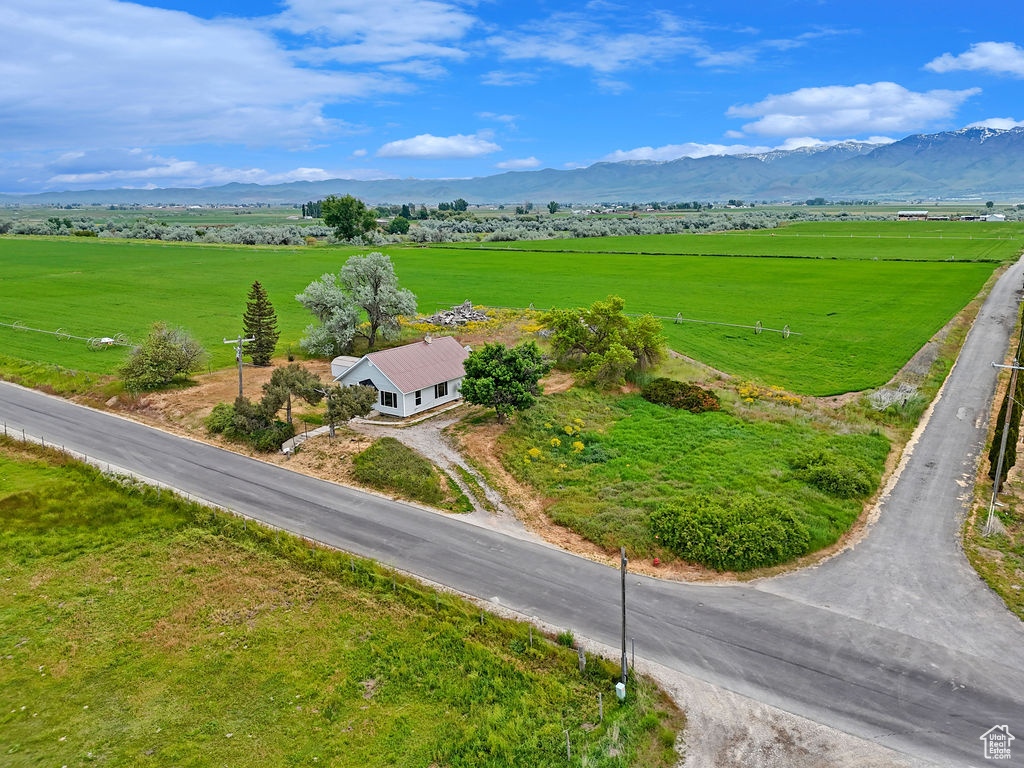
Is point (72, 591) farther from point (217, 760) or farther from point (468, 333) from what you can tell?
point (468, 333)

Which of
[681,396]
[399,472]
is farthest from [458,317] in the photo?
[399,472]

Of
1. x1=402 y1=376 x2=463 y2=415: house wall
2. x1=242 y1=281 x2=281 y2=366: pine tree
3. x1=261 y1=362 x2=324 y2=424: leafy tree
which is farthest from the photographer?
x1=242 y1=281 x2=281 y2=366: pine tree

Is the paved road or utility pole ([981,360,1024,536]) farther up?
utility pole ([981,360,1024,536])

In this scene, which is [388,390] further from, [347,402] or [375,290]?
[375,290]

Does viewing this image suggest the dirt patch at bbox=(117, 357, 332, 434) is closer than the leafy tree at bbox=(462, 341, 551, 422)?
No

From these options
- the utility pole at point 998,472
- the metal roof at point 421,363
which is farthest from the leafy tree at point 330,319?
the utility pole at point 998,472

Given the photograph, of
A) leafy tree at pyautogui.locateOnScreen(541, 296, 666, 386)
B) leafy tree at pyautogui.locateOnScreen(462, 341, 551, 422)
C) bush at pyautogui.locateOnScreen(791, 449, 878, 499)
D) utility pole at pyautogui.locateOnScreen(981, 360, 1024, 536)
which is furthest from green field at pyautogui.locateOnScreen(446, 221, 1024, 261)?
bush at pyautogui.locateOnScreen(791, 449, 878, 499)

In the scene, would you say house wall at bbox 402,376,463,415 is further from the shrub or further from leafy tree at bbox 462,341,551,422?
the shrub
